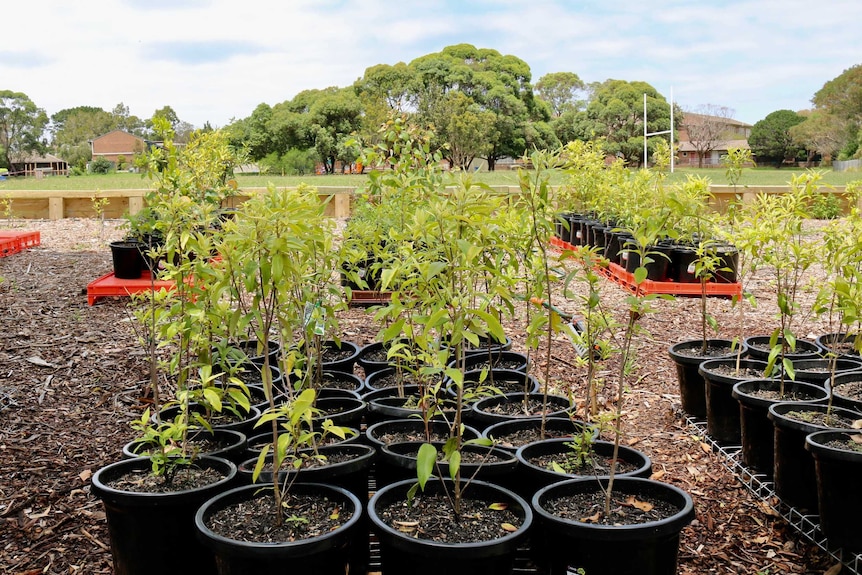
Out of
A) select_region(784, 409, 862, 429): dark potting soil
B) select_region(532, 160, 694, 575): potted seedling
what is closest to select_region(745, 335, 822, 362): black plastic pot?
select_region(784, 409, 862, 429): dark potting soil

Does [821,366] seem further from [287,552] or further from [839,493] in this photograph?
[287,552]

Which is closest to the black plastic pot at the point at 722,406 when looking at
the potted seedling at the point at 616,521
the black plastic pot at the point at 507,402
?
the black plastic pot at the point at 507,402

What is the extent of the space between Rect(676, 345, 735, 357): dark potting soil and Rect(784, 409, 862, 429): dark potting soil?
966 mm

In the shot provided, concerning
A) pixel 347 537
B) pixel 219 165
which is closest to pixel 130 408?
pixel 347 537

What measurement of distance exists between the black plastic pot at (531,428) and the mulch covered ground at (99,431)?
56cm

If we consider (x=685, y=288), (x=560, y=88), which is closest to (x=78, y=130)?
(x=560, y=88)

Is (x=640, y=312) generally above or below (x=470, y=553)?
above

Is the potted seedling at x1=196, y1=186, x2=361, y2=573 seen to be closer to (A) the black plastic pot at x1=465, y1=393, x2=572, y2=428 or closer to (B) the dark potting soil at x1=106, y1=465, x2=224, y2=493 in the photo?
(B) the dark potting soil at x1=106, y1=465, x2=224, y2=493

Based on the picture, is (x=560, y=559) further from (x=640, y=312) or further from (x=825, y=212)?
(x=825, y=212)

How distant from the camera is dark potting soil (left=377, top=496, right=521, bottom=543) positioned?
197cm

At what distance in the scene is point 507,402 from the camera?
10.2 feet

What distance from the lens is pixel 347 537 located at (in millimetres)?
1943

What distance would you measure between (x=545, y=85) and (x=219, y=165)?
5347 cm

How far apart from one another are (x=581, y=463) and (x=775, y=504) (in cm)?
93
